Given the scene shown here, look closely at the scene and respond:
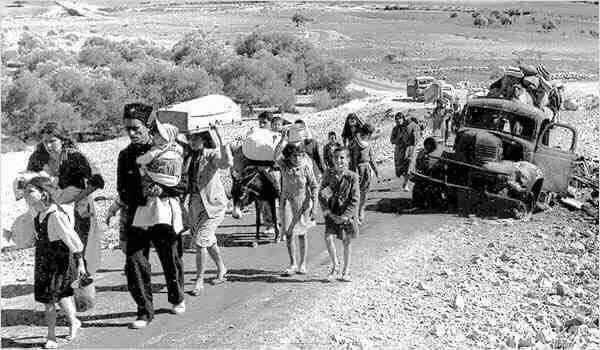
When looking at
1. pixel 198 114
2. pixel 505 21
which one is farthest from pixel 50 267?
pixel 505 21

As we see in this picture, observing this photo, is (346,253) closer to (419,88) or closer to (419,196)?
(419,196)

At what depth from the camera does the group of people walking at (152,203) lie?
7477mm

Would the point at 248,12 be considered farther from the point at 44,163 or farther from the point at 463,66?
the point at 44,163

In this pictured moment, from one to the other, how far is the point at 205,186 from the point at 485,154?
6439 mm

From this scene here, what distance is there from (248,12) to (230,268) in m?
115

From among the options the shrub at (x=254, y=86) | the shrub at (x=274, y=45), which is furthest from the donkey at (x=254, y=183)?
the shrub at (x=274, y=45)

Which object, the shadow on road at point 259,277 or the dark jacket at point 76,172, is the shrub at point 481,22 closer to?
the shadow on road at point 259,277

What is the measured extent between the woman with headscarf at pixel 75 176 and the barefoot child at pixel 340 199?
2.62 metres

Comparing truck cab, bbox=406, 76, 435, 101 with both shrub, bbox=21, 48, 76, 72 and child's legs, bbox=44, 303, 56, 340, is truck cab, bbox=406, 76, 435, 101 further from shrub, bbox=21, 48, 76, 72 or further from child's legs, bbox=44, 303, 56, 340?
child's legs, bbox=44, 303, 56, 340

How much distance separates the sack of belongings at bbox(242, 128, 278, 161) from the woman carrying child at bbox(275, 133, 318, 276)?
1.19m

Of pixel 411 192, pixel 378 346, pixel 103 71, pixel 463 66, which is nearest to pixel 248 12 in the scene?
pixel 463 66

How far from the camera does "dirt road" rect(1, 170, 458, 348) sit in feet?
25.6

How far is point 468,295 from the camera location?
9.59 m

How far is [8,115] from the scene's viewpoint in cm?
2877
